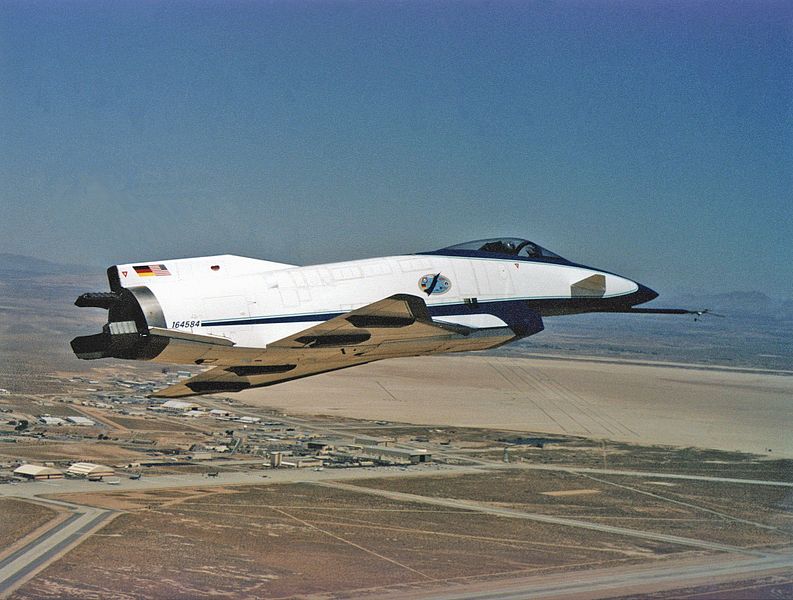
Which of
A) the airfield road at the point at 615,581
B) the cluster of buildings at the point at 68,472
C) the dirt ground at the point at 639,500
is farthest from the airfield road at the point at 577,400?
the airfield road at the point at 615,581

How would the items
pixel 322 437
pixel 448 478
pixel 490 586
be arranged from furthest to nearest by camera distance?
pixel 322 437, pixel 448 478, pixel 490 586

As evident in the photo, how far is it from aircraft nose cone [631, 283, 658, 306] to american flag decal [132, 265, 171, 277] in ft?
54.1

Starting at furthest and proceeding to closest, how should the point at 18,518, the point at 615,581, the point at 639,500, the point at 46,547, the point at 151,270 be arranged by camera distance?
the point at 639,500 → the point at 18,518 → the point at 46,547 → the point at 615,581 → the point at 151,270

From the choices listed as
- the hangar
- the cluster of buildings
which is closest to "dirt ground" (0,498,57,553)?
the cluster of buildings

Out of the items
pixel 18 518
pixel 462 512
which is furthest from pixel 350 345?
pixel 18 518

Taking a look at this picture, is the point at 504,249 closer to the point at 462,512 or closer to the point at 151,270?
the point at 151,270

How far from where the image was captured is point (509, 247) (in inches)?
1287

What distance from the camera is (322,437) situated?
127 m

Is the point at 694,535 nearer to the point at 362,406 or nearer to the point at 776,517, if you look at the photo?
the point at 776,517

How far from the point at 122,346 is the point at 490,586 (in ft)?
186

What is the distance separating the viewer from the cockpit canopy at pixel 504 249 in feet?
103

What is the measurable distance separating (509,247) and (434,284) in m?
4.66

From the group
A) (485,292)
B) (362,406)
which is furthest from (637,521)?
(485,292)

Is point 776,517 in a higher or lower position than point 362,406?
lower
